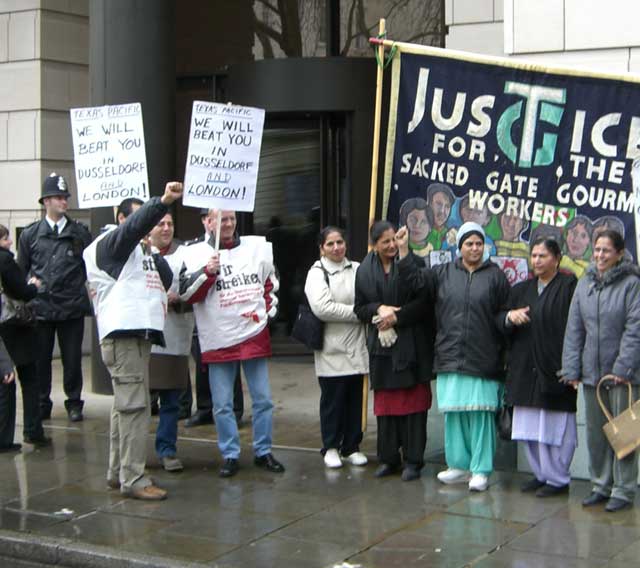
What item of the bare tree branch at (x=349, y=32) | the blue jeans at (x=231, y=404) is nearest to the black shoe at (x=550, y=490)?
the blue jeans at (x=231, y=404)

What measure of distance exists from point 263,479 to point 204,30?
7797 millimetres

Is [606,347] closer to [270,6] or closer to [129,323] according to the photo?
[129,323]

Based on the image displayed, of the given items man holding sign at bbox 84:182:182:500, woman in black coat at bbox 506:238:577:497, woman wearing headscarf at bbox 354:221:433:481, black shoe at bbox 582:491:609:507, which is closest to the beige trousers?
man holding sign at bbox 84:182:182:500

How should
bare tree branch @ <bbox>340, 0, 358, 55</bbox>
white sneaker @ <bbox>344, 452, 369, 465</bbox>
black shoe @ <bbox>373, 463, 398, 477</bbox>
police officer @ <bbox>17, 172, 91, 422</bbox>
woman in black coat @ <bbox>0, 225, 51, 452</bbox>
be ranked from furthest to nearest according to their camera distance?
bare tree branch @ <bbox>340, 0, 358, 55</bbox> → police officer @ <bbox>17, 172, 91, 422</bbox> → woman in black coat @ <bbox>0, 225, 51, 452</bbox> → white sneaker @ <bbox>344, 452, 369, 465</bbox> → black shoe @ <bbox>373, 463, 398, 477</bbox>

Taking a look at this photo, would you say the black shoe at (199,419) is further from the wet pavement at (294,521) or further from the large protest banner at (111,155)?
the large protest banner at (111,155)

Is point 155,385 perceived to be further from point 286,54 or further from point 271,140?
point 286,54

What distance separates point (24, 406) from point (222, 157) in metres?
2.75

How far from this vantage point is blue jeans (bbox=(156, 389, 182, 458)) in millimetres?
8297

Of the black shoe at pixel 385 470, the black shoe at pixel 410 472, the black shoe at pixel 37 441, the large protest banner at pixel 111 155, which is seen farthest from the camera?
the black shoe at pixel 37 441

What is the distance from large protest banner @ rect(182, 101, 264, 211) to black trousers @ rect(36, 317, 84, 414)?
2822mm

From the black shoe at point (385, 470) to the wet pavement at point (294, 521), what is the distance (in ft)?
0.23

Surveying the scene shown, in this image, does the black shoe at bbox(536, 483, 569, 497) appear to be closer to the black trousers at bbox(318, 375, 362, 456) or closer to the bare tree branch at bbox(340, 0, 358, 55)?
the black trousers at bbox(318, 375, 362, 456)

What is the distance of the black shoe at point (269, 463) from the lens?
8.18m

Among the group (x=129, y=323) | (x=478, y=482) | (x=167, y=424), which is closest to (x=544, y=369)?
(x=478, y=482)
